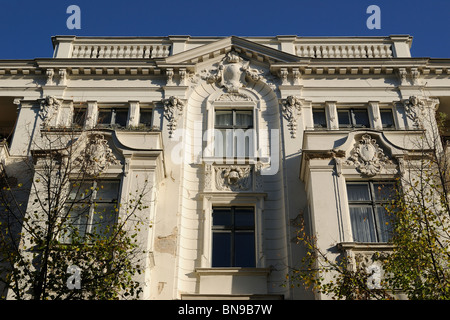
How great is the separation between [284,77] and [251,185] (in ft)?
17.9

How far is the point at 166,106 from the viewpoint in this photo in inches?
872

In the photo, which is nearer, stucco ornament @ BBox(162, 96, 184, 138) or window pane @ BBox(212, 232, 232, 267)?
window pane @ BBox(212, 232, 232, 267)

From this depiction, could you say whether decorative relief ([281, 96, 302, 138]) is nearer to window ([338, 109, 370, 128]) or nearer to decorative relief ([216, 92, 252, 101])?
decorative relief ([216, 92, 252, 101])

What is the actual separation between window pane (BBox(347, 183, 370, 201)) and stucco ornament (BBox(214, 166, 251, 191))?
3.55 m

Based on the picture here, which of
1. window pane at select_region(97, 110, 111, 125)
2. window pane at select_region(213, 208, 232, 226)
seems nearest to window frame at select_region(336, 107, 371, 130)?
window pane at select_region(213, 208, 232, 226)

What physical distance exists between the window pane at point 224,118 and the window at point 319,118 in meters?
3.32

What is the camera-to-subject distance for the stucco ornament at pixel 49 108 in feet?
71.6

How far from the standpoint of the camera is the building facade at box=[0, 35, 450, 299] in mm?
17812

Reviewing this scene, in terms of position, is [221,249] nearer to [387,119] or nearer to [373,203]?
[373,203]

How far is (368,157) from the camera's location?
61.9ft

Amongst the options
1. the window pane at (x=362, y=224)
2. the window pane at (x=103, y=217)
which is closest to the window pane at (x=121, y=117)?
the window pane at (x=103, y=217)

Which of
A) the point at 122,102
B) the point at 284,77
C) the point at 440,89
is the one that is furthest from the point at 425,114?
the point at 122,102

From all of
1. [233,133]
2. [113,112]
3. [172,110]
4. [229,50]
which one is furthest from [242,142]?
[113,112]
